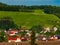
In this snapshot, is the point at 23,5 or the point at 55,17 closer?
the point at 55,17

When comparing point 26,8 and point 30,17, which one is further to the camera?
point 26,8

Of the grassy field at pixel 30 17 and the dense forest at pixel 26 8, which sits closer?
the grassy field at pixel 30 17

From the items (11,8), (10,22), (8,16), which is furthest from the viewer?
(11,8)

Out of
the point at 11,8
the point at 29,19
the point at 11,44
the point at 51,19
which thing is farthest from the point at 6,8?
the point at 11,44

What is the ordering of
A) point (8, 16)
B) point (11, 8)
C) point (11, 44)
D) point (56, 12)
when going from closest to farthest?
point (11, 44) < point (8, 16) < point (11, 8) < point (56, 12)

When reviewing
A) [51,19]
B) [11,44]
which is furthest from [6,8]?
[11,44]

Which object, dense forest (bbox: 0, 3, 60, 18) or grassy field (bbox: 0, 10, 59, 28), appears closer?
grassy field (bbox: 0, 10, 59, 28)

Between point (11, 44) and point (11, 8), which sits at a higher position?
point (11, 44)

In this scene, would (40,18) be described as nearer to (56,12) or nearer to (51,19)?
(51,19)

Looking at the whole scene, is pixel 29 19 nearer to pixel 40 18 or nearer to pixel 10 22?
pixel 40 18

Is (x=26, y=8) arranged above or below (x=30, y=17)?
above
